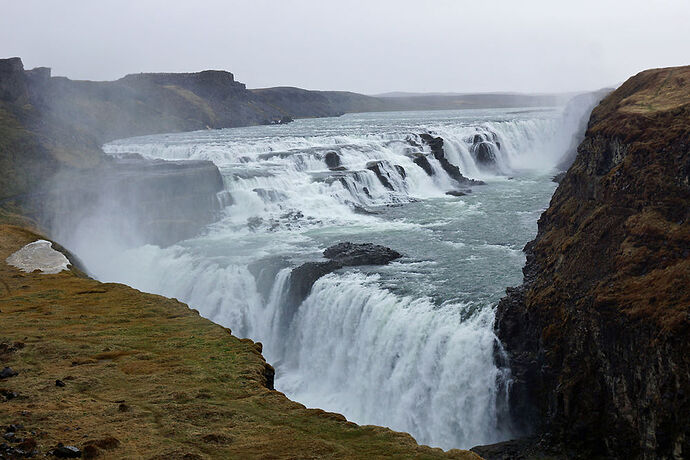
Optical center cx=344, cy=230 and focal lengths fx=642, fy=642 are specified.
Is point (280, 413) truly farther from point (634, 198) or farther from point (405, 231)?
point (405, 231)

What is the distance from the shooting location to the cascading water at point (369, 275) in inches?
699

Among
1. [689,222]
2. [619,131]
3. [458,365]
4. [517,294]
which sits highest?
[619,131]

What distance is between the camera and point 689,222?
49.6ft

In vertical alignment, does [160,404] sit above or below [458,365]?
above

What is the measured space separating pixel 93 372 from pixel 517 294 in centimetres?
1166

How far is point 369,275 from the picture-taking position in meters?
22.9

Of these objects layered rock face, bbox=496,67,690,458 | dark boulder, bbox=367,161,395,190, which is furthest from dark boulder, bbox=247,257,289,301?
dark boulder, bbox=367,161,395,190

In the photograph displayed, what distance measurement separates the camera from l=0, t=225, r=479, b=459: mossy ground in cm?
886

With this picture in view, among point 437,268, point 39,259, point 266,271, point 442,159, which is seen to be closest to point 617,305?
point 437,268

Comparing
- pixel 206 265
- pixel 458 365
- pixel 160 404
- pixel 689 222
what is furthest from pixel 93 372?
pixel 206 265

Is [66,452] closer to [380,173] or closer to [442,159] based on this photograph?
[380,173]

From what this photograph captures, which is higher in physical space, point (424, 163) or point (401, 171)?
point (424, 163)

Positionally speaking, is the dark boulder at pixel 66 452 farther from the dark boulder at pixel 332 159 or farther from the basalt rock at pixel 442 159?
the basalt rock at pixel 442 159

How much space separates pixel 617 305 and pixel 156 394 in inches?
389
